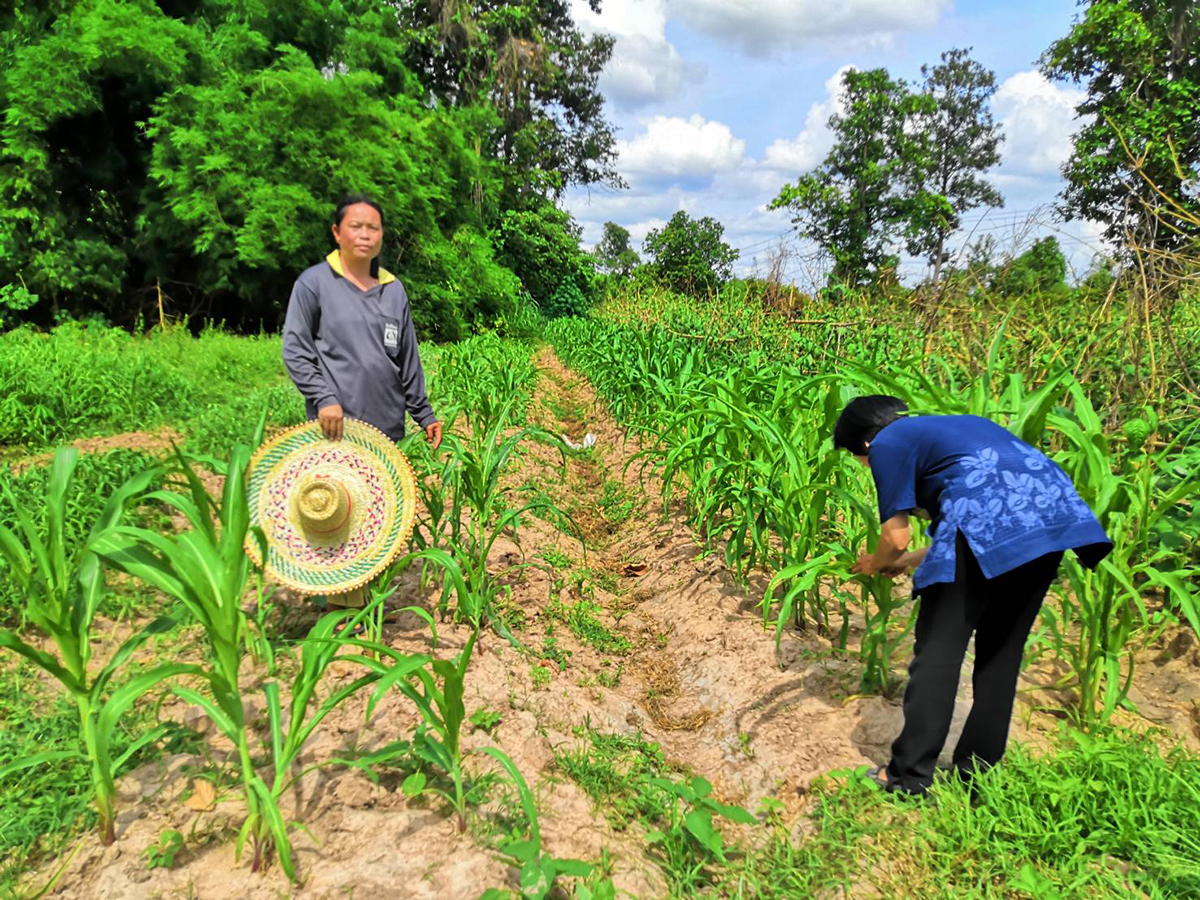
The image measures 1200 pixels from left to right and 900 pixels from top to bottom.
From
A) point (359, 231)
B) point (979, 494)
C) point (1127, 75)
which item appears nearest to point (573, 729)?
point (979, 494)

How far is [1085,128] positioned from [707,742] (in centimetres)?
1767

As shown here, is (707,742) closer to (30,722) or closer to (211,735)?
(211,735)

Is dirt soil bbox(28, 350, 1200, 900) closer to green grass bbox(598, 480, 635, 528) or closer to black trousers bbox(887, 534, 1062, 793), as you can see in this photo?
black trousers bbox(887, 534, 1062, 793)

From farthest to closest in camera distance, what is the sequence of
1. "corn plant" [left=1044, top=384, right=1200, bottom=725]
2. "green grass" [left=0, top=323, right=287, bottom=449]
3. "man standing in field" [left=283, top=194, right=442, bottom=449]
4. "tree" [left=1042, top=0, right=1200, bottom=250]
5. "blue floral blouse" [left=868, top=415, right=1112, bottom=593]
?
"tree" [left=1042, top=0, right=1200, bottom=250]
"green grass" [left=0, top=323, right=287, bottom=449]
"man standing in field" [left=283, top=194, right=442, bottom=449]
"corn plant" [left=1044, top=384, right=1200, bottom=725]
"blue floral blouse" [left=868, top=415, right=1112, bottom=593]

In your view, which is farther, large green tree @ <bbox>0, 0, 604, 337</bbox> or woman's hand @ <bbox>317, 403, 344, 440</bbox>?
large green tree @ <bbox>0, 0, 604, 337</bbox>

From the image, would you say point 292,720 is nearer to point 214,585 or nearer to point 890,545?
point 214,585

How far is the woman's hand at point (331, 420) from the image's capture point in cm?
222

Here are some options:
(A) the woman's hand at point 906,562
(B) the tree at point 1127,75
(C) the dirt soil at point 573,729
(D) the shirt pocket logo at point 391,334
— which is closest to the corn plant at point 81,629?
(C) the dirt soil at point 573,729

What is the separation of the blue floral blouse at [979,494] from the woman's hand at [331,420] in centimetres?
167

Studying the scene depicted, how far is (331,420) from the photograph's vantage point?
2225 mm

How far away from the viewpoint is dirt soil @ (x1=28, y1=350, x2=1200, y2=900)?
144 centimetres

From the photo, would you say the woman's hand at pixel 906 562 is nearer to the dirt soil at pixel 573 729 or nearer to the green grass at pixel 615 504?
the dirt soil at pixel 573 729

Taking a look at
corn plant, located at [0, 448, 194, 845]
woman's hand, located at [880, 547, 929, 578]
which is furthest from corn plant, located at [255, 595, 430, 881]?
woman's hand, located at [880, 547, 929, 578]

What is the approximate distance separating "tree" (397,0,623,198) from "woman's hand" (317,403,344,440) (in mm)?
17256
